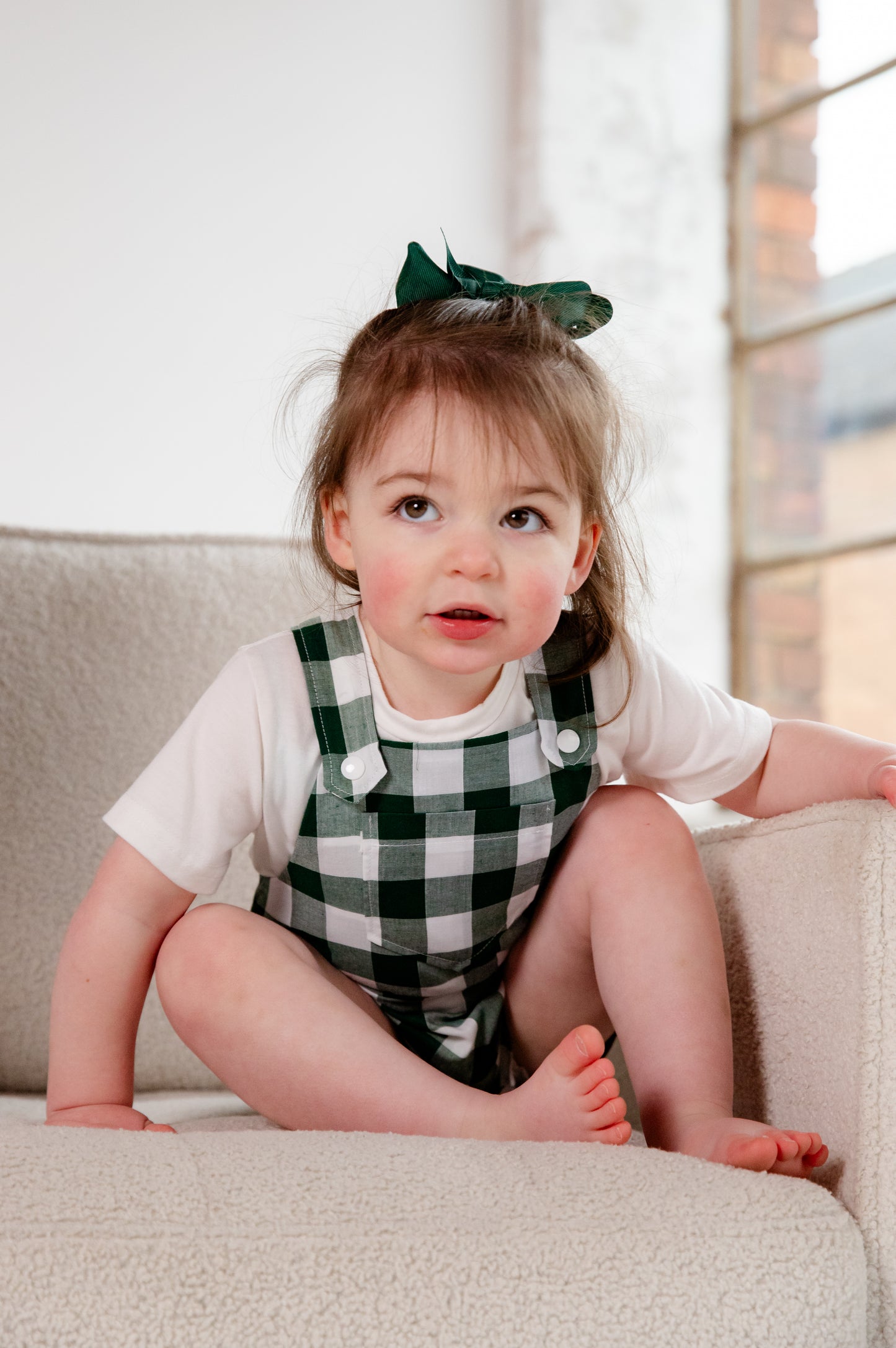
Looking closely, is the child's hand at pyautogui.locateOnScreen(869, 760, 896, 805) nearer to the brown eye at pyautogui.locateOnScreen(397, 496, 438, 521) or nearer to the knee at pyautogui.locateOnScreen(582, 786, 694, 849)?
the knee at pyautogui.locateOnScreen(582, 786, 694, 849)

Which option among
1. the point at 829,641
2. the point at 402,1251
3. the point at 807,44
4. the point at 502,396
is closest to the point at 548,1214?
the point at 402,1251

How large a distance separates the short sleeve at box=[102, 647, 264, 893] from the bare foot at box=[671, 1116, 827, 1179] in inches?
13.0

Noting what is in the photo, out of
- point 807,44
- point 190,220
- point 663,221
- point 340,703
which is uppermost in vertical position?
point 807,44

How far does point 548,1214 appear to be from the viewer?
0.49 m

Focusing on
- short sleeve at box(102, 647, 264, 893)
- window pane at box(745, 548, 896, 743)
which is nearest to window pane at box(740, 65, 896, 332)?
window pane at box(745, 548, 896, 743)

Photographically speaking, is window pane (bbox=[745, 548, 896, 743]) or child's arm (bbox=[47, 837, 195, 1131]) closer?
child's arm (bbox=[47, 837, 195, 1131])

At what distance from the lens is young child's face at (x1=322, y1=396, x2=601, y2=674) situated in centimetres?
72

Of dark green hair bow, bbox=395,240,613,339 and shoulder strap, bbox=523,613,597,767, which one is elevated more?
dark green hair bow, bbox=395,240,613,339

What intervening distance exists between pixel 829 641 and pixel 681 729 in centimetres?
147

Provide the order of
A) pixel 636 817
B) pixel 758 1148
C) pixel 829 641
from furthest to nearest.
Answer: pixel 829 641 → pixel 636 817 → pixel 758 1148

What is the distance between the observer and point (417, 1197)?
1.63 ft

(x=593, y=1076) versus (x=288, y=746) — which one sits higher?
(x=288, y=746)

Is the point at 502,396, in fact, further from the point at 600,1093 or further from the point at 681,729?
the point at 600,1093

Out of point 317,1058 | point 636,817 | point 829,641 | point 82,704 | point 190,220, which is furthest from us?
point 829,641
